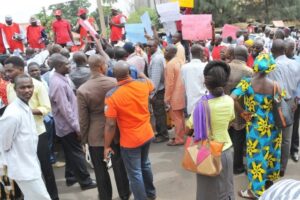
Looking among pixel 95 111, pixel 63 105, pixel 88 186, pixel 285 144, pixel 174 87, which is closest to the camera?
pixel 95 111

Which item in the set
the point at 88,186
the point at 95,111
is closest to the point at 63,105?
the point at 95,111

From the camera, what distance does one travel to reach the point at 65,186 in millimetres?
5441

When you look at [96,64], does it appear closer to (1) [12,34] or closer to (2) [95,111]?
(2) [95,111]

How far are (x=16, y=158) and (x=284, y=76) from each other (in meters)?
3.51

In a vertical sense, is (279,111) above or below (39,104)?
below

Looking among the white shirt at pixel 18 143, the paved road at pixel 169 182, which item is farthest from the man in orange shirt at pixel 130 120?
the white shirt at pixel 18 143

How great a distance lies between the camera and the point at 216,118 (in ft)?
10.7

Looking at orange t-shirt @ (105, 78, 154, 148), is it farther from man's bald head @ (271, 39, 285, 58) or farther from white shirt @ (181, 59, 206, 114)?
man's bald head @ (271, 39, 285, 58)

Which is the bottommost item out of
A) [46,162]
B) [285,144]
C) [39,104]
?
[285,144]

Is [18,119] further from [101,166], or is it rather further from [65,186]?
[65,186]

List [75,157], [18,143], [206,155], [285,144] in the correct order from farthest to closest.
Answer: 1. [75,157]
2. [285,144]
3. [18,143]
4. [206,155]

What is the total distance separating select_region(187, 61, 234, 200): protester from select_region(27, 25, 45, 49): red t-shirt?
8.51 meters

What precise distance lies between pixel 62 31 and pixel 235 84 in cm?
710

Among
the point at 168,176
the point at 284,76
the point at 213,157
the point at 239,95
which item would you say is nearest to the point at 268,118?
the point at 239,95
